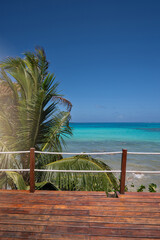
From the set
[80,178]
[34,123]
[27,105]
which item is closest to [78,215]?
[80,178]

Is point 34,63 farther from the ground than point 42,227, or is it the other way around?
point 34,63

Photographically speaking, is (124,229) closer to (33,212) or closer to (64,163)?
(33,212)

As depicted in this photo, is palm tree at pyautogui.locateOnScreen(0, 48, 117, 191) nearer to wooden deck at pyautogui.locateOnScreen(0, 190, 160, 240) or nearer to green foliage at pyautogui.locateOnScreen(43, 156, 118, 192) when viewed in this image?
green foliage at pyautogui.locateOnScreen(43, 156, 118, 192)

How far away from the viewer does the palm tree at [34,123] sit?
12.0ft

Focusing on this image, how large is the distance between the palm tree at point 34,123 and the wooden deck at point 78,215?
2.61 ft

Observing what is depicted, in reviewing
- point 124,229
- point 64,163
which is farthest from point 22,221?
point 64,163

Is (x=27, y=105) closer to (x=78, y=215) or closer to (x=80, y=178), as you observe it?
(x=80, y=178)

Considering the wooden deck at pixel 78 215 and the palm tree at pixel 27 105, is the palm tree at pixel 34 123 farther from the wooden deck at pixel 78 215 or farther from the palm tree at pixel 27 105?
the wooden deck at pixel 78 215

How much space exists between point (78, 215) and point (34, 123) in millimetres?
2585

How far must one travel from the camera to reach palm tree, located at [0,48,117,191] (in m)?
3.65

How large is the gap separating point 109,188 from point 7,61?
172 inches

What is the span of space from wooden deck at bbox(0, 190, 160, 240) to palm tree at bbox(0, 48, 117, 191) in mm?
794

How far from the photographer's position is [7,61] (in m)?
4.39

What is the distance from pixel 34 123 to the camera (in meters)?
4.07
